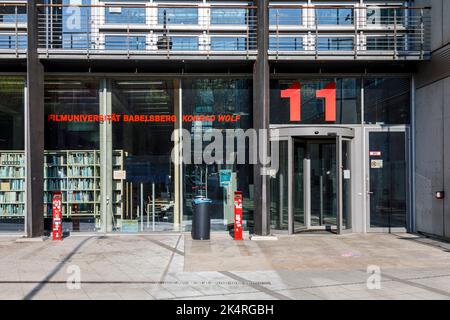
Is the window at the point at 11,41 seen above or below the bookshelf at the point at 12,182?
above

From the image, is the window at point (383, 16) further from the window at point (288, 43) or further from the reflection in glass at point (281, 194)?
the reflection in glass at point (281, 194)

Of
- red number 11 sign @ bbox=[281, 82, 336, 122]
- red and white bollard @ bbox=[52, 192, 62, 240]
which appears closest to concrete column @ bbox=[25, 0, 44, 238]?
red and white bollard @ bbox=[52, 192, 62, 240]

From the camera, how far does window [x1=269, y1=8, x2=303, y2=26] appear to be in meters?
14.0

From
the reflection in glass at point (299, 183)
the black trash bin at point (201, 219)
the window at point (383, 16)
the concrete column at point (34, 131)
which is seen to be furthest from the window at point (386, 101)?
the concrete column at point (34, 131)

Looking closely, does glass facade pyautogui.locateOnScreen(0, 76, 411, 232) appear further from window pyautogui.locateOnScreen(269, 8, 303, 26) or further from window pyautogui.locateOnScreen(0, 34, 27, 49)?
window pyautogui.locateOnScreen(269, 8, 303, 26)

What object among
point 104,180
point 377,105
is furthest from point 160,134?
point 377,105

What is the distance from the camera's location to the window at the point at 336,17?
46.0 ft

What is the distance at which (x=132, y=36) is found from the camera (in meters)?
13.8

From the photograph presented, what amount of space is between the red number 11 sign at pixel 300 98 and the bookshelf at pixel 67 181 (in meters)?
5.25

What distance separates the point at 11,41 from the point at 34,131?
306 centimetres

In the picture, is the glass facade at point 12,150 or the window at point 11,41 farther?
the glass facade at point 12,150
